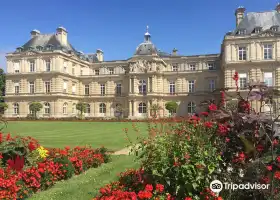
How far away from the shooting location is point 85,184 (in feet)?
24.6

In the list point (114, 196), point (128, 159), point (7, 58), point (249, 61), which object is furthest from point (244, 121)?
point (7, 58)

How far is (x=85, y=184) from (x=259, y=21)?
37.0 meters

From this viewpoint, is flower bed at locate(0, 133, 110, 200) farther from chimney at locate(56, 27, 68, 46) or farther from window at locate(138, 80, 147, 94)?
chimney at locate(56, 27, 68, 46)

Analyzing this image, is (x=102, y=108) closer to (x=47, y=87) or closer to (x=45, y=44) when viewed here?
(x=47, y=87)

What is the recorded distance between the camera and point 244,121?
3969 millimetres

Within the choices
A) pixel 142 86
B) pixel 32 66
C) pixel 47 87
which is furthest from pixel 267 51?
pixel 32 66

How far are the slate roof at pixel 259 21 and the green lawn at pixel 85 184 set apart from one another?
33432mm

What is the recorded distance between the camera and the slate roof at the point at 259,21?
36.7 metres

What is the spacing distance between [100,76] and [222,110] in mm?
47208

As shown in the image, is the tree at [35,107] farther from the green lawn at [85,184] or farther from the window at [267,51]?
the green lawn at [85,184]

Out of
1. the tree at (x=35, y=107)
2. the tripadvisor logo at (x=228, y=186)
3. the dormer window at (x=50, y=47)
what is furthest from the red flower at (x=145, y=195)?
the dormer window at (x=50, y=47)

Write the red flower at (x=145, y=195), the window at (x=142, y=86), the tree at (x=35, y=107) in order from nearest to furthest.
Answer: the red flower at (x=145, y=195) < the tree at (x=35, y=107) < the window at (x=142, y=86)

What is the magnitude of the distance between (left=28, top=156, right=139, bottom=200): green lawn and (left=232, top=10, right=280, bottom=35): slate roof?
33.4 m

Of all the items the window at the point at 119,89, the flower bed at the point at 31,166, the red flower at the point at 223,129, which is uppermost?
the window at the point at 119,89
